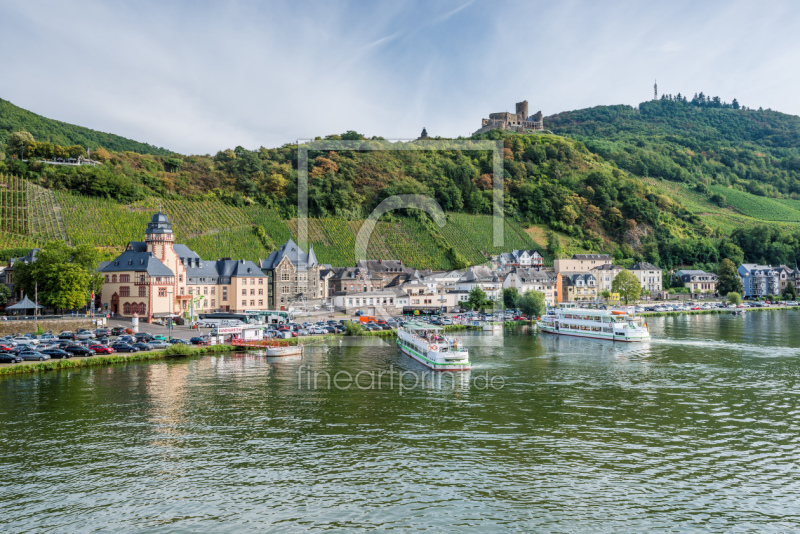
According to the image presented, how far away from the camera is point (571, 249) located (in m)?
113

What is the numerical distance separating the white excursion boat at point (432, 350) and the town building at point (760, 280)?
91.4m

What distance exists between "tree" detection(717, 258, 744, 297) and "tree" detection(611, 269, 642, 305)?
25117 mm

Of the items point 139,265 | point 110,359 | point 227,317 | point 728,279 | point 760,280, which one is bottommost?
point 110,359

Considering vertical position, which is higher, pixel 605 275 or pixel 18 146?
pixel 18 146

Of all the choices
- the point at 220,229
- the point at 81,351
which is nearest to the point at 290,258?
the point at 220,229

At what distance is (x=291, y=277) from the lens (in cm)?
7269

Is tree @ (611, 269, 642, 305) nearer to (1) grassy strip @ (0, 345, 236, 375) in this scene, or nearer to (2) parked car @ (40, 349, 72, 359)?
(1) grassy strip @ (0, 345, 236, 375)

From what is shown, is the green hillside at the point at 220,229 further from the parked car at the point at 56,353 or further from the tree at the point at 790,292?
the tree at the point at 790,292

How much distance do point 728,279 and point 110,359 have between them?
342ft

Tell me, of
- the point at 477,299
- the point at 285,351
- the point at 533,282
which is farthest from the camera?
the point at 533,282

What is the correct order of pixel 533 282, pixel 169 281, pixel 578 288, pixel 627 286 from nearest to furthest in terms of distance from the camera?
pixel 169 281
pixel 533 282
pixel 627 286
pixel 578 288

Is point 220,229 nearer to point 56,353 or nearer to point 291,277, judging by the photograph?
point 291,277

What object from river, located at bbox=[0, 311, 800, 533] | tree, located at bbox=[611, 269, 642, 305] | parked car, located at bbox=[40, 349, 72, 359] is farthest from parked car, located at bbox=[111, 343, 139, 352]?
tree, located at bbox=[611, 269, 642, 305]

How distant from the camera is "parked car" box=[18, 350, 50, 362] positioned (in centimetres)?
3550
